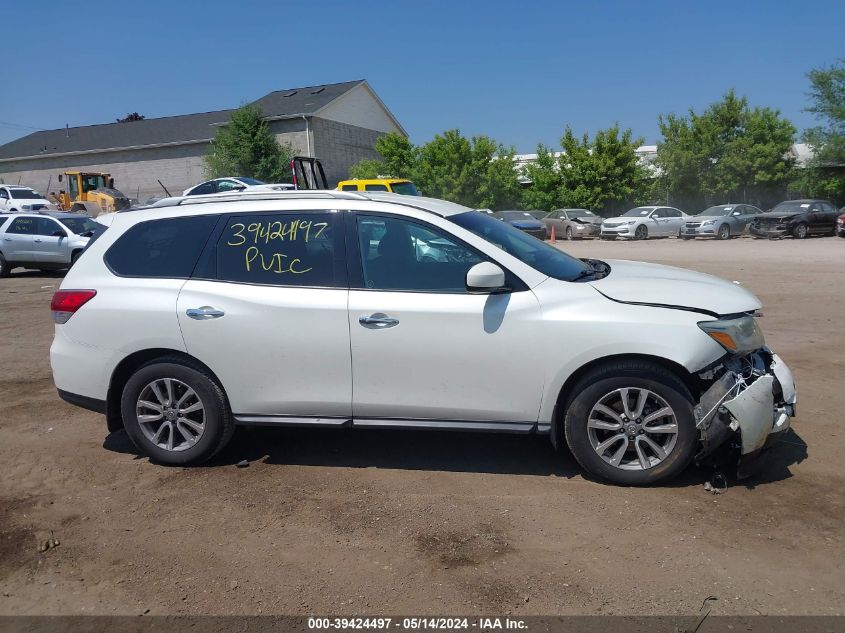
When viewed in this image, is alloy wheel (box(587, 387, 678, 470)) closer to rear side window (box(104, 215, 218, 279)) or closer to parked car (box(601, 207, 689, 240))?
rear side window (box(104, 215, 218, 279))

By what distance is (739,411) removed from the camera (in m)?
4.27

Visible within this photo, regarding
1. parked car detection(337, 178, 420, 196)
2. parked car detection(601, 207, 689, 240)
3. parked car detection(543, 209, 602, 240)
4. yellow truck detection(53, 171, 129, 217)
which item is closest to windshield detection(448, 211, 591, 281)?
parked car detection(337, 178, 420, 196)

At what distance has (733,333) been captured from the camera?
443 cm

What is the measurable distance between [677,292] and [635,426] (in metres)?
0.91

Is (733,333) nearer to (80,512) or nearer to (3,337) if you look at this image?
(80,512)

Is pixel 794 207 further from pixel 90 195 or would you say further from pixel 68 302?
pixel 90 195

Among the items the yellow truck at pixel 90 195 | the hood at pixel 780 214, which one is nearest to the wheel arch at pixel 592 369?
the hood at pixel 780 214

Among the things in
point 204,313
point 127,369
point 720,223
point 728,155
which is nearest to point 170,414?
point 127,369

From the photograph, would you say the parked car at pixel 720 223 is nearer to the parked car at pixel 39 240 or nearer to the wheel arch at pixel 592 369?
the parked car at pixel 39 240

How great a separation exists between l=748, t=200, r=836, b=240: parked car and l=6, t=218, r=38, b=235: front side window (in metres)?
26.7

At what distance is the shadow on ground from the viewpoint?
4828 millimetres

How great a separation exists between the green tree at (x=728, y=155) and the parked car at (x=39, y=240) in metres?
34.6

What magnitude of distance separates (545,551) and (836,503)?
1846mm

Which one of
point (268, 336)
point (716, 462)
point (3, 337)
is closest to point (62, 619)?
point (268, 336)
